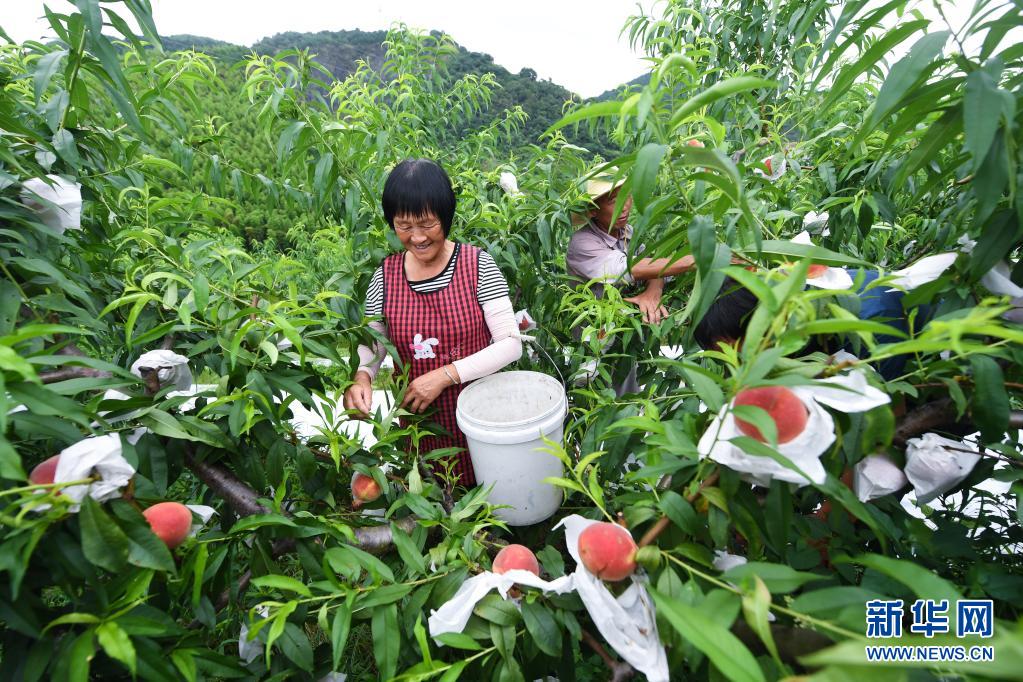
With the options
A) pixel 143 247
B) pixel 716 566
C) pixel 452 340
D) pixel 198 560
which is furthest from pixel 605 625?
pixel 143 247

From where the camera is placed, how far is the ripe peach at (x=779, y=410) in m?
0.50

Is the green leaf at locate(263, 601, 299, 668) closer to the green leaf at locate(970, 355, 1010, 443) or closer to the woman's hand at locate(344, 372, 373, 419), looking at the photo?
the woman's hand at locate(344, 372, 373, 419)

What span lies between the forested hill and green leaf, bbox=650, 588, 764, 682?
5.46 m

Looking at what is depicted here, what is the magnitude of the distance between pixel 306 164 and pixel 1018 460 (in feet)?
5.29

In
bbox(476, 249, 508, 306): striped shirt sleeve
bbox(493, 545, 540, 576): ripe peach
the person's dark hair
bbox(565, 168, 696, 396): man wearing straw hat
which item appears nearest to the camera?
bbox(493, 545, 540, 576): ripe peach

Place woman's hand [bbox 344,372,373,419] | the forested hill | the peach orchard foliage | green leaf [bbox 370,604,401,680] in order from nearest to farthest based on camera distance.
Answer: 1. the peach orchard foliage
2. green leaf [bbox 370,604,401,680]
3. woman's hand [bbox 344,372,373,419]
4. the forested hill

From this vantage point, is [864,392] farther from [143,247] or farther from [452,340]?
[143,247]

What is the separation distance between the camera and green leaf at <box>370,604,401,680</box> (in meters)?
0.58

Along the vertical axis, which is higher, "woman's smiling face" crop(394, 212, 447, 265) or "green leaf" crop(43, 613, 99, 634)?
"woman's smiling face" crop(394, 212, 447, 265)

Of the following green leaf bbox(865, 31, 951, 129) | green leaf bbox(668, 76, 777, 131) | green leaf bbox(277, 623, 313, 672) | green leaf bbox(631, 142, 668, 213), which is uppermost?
green leaf bbox(865, 31, 951, 129)

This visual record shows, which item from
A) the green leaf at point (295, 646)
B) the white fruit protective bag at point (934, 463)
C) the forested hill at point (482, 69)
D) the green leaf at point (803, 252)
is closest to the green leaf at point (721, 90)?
the green leaf at point (803, 252)

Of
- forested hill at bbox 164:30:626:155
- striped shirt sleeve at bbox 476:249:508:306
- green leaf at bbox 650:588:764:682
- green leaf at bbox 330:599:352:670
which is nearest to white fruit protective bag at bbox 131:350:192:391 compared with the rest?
green leaf at bbox 330:599:352:670

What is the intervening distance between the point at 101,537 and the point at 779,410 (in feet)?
2.29

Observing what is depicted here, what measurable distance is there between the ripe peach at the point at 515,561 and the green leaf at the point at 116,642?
1.31 feet
